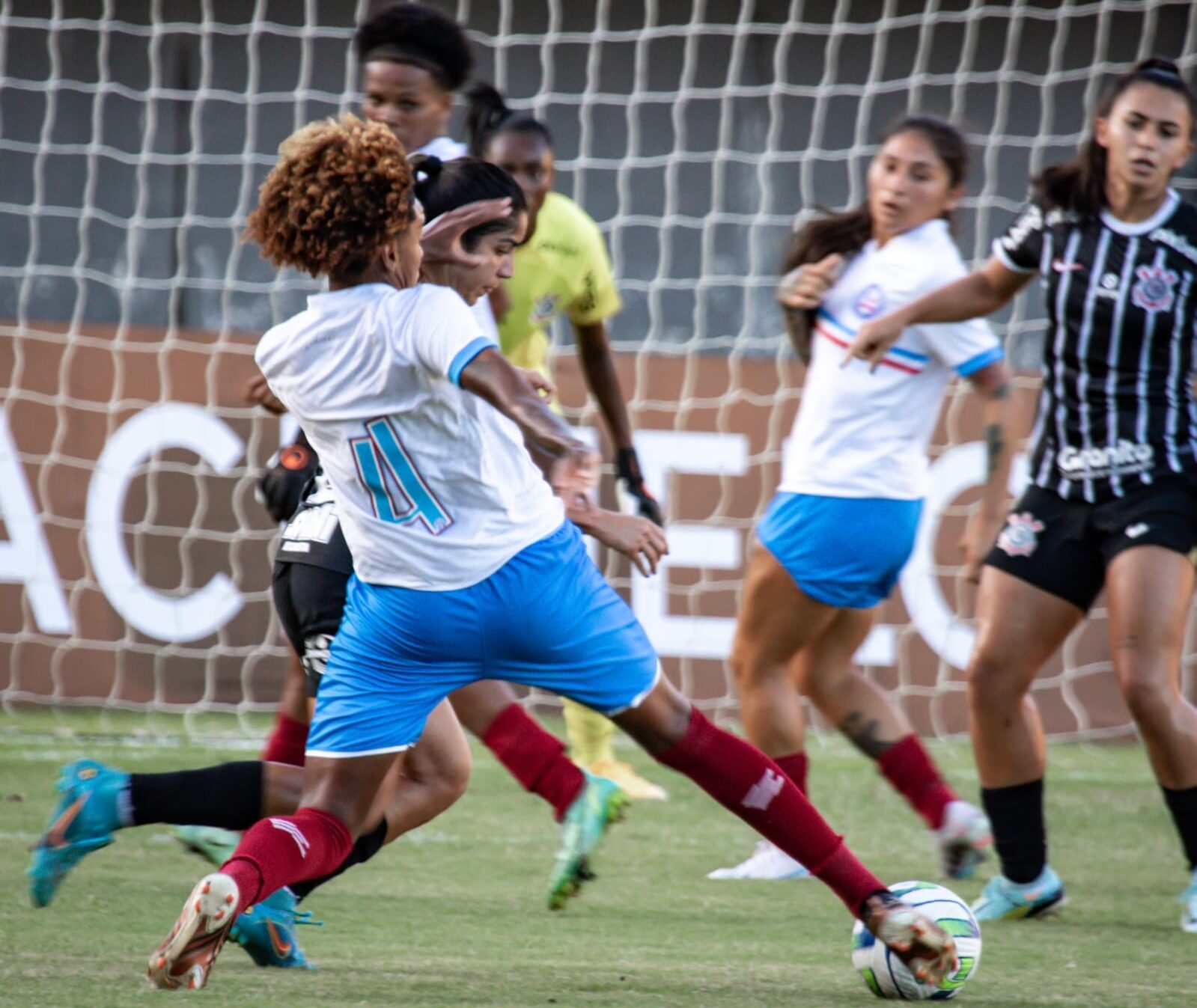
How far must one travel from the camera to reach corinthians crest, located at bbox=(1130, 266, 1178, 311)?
4.01 meters

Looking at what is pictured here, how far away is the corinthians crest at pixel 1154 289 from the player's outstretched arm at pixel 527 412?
70.5 inches

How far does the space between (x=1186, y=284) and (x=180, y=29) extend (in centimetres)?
550

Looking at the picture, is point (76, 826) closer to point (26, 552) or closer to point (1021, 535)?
point (1021, 535)

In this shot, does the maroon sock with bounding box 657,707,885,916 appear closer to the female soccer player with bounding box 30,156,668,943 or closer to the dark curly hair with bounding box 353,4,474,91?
the female soccer player with bounding box 30,156,668,943

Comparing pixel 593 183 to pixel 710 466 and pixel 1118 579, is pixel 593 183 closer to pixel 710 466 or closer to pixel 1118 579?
pixel 710 466

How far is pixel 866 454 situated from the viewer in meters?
4.61

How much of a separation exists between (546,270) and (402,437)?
254 cm

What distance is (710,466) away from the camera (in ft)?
25.2

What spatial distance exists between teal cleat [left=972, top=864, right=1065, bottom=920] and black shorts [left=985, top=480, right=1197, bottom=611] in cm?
64

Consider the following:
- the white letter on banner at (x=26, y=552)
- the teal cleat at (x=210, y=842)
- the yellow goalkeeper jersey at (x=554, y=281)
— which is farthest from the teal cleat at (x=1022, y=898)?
the white letter on banner at (x=26, y=552)

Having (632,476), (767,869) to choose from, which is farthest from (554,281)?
(767,869)

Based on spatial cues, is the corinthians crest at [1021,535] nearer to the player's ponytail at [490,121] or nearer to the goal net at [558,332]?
the player's ponytail at [490,121]

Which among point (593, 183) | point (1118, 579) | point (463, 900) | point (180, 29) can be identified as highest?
point (180, 29)

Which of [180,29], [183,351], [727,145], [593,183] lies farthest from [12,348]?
[727,145]
